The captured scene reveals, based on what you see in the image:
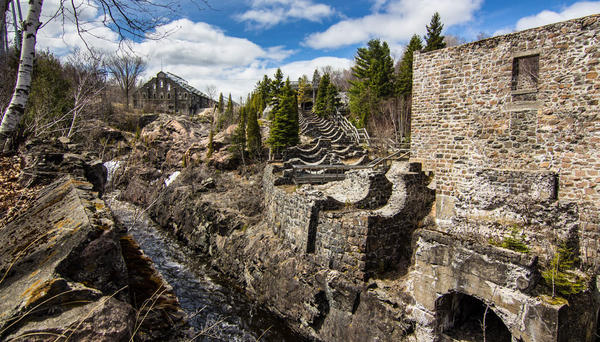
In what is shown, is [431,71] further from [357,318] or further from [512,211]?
[357,318]

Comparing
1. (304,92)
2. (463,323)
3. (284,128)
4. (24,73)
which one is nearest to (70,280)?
(24,73)

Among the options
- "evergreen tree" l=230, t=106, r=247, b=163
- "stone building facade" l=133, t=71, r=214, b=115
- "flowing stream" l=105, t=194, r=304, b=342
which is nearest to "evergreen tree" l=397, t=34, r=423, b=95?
"evergreen tree" l=230, t=106, r=247, b=163

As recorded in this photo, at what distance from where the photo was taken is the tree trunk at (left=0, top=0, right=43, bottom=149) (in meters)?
3.58

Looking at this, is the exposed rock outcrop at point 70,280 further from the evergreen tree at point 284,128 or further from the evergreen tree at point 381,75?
the evergreen tree at point 381,75

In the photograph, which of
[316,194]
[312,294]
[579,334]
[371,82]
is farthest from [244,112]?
[579,334]

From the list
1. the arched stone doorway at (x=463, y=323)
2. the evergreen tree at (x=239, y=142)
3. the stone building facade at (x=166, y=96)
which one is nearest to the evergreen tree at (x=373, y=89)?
the evergreen tree at (x=239, y=142)

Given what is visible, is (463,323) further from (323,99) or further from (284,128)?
(323,99)

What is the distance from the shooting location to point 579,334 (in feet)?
20.5

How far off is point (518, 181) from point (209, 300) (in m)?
11.5

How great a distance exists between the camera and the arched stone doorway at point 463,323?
24.4 feet

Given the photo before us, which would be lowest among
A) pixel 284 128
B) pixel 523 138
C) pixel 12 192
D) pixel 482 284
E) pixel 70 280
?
pixel 482 284

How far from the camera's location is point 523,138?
316 inches

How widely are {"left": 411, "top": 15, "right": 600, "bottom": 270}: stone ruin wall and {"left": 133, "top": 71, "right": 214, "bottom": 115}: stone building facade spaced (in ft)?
163

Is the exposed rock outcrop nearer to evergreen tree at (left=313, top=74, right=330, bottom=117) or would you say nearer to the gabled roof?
evergreen tree at (left=313, top=74, right=330, bottom=117)
